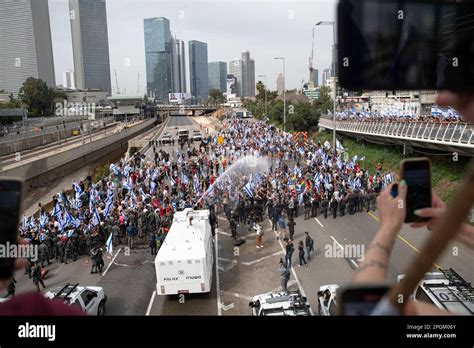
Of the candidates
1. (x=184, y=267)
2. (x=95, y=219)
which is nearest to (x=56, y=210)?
(x=95, y=219)

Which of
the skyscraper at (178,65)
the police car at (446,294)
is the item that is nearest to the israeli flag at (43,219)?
the skyscraper at (178,65)

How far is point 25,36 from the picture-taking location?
6.09 metres

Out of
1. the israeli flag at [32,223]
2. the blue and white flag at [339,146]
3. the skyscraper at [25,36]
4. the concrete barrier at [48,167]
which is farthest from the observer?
the blue and white flag at [339,146]

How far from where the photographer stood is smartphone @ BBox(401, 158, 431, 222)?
6.83 ft

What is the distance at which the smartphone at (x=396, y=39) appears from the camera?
2.83m

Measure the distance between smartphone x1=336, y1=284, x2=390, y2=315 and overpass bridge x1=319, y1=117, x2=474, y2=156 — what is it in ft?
12.0

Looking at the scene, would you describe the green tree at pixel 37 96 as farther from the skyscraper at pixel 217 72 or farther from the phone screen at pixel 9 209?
the phone screen at pixel 9 209

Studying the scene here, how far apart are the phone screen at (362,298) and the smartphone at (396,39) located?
70.6 inches

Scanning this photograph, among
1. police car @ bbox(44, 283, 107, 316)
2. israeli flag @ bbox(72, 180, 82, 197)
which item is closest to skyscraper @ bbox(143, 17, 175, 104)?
police car @ bbox(44, 283, 107, 316)

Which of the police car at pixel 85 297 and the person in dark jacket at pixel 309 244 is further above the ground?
the police car at pixel 85 297

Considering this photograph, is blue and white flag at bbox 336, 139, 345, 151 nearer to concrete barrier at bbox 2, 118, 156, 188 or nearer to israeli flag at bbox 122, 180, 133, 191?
israeli flag at bbox 122, 180, 133, 191
